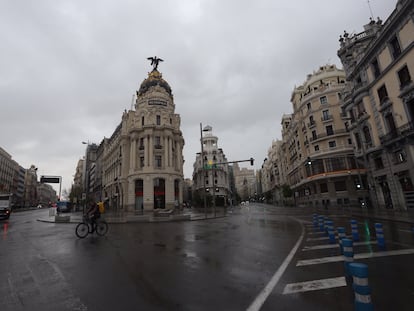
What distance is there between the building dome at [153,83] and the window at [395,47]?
41447 mm

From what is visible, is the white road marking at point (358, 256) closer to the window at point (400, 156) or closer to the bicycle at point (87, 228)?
the bicycle at point (87, 228)

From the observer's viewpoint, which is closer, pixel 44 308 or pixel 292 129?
pixel 44 308

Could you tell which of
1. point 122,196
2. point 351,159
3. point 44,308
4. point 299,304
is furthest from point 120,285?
point 122,196

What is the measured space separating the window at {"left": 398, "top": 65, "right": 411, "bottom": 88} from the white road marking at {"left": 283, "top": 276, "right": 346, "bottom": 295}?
2441 cm

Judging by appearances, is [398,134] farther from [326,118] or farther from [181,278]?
[181,278]

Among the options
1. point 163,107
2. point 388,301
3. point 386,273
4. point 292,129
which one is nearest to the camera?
point 388,301

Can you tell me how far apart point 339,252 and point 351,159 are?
125 feet

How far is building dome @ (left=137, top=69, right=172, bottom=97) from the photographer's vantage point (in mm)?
51188

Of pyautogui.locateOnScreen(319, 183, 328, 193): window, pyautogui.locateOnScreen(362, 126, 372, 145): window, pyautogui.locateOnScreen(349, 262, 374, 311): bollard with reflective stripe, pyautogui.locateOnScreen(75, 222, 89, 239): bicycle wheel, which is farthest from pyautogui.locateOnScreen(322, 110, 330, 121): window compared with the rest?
pyautogui.locateOnScreen(349, 262, 374, 311): bollard with reflective stripe

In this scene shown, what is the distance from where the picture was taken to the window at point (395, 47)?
70.8ft

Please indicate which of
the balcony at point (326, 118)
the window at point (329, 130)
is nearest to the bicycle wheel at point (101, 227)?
the window at point (329, 130)

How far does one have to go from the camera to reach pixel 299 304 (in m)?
3.63

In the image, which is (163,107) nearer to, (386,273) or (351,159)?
(351,159)

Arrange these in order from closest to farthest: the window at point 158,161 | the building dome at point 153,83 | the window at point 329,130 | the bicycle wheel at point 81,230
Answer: the bicycle wheel at point 81,230 → the window at point 329,130 → the window at point 158,161 → the building dome at point 153,83
